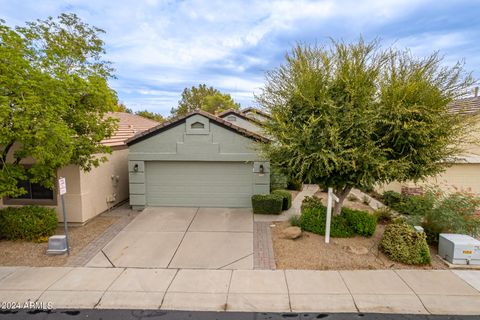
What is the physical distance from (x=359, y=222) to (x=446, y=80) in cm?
433

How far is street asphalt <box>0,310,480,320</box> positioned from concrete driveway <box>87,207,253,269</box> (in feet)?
5.21

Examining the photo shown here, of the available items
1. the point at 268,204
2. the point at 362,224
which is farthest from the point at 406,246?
the point at 268,204

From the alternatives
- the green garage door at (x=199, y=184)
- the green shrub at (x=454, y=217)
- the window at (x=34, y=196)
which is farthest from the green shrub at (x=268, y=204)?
the window at (x=34, y=196)

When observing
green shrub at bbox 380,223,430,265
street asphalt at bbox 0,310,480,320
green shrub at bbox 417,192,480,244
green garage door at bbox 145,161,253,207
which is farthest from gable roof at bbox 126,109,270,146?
street asphalt at bbox 0,310,480,320

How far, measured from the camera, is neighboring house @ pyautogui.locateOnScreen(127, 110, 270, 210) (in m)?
10.2

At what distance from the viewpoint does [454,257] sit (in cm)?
611

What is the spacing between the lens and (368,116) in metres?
6.44

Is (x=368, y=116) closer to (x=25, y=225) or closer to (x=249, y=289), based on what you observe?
(x=249, y=289)

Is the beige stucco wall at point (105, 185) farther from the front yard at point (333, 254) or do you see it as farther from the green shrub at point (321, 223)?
the green shrub at point (321, 223)

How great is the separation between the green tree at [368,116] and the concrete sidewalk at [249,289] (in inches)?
101

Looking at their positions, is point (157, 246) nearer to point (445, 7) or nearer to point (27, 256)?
point (27, 256)

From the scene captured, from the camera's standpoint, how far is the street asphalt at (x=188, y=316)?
4418mm

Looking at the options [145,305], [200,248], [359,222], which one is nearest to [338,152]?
[359,222]

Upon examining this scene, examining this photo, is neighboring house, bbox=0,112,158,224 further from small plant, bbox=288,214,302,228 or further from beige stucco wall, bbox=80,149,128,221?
small plant, bbox=288,214,302,228
